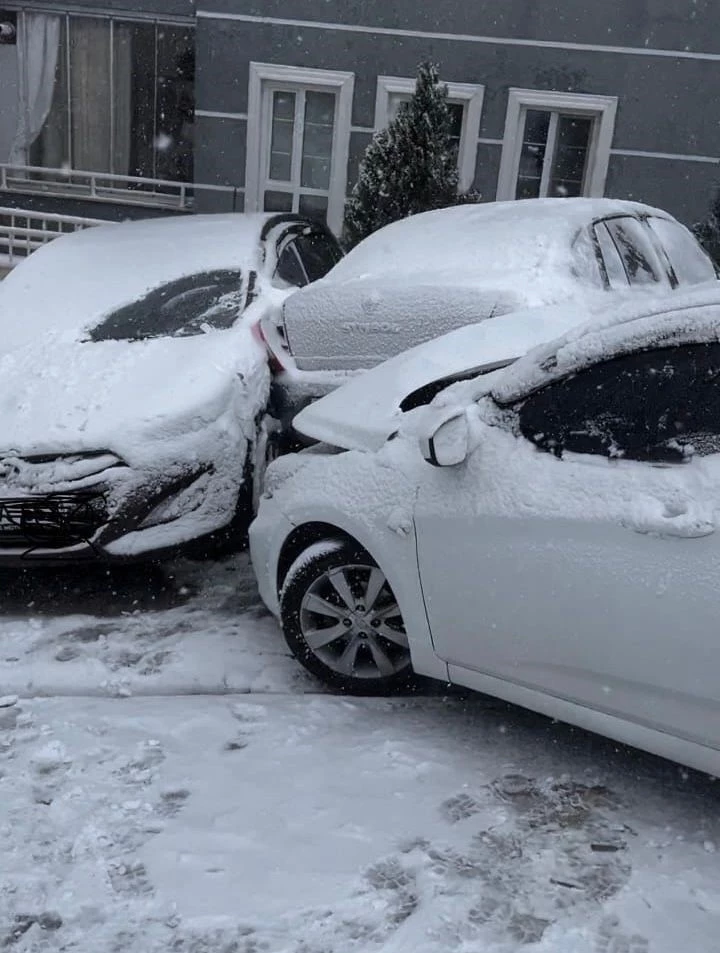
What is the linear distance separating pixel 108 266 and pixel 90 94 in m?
9.03

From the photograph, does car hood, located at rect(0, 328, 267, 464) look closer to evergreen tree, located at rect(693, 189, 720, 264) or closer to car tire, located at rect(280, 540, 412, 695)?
car tire, located at rect(280, 540, 412, 695)

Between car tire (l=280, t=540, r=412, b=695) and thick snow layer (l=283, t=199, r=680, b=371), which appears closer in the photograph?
car tire (l=280, t=540, r=412, b=695)

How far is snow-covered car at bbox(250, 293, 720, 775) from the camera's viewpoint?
290cm

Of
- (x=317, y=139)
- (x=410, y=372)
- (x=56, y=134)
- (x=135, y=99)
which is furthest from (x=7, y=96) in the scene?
(x=410, y=372)

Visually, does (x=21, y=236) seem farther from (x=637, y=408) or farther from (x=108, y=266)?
(x=637, y=408)

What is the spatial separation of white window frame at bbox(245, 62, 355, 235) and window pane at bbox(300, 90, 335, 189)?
14 centimetres

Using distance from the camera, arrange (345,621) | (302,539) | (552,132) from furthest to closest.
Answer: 1. (552,132)
2. (302,539)
3. (345,621)

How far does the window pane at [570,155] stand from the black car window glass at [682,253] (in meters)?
5.98

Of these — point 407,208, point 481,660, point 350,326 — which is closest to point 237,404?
point 350,326

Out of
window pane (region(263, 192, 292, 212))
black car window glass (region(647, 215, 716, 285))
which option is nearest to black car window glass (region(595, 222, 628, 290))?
black car window glass (region(647, 215, 716, 285))

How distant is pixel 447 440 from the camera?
3.33 meters

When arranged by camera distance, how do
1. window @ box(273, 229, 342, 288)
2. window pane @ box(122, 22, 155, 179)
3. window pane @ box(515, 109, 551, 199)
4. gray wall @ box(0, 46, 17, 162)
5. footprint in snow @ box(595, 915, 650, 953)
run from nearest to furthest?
footprint in snow @ box(595, 915, 650, 953) → window @ box(273, 229, 342, 288) → window pane @ box(515, 109, 551, 199) → window pane @ box(122, 22, 155, 179) → gray wall @ box(0, 46, 17, 162)

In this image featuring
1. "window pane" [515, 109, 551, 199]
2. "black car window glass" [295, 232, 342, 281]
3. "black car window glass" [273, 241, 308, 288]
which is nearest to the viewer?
"black car window glass" [273, 241, 308, 288]

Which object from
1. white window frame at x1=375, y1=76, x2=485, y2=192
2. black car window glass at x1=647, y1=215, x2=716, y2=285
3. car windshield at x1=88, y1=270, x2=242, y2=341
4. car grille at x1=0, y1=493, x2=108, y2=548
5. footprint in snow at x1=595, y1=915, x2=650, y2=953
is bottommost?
footprint in snow at x1=595, y1=915, x2=650, y2=953
